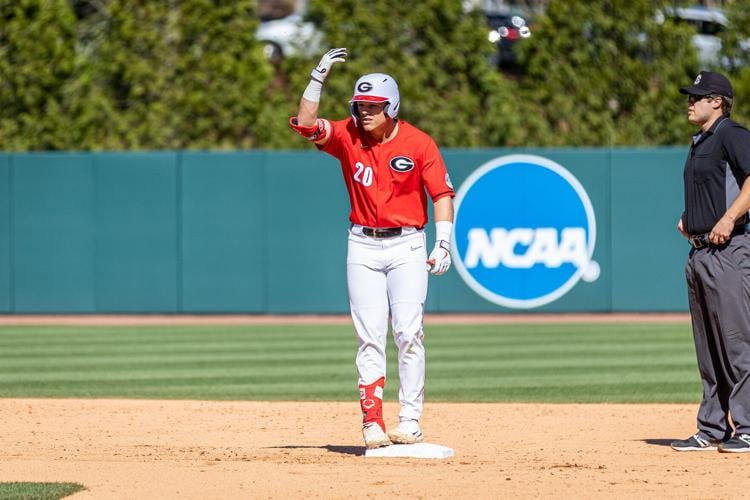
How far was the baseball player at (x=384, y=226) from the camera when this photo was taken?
24.1 ft

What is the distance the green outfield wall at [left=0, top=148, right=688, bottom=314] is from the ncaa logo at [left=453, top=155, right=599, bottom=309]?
7.5 inches

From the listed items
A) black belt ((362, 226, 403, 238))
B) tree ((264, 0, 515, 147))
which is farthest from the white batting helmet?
tree ((264, 0, 515, 147))

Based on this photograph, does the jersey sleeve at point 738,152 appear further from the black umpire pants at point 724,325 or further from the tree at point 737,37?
the tree at point 737,37

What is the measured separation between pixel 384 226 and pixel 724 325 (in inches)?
76.9

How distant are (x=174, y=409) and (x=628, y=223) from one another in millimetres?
10958

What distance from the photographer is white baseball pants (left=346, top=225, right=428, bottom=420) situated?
7371mm

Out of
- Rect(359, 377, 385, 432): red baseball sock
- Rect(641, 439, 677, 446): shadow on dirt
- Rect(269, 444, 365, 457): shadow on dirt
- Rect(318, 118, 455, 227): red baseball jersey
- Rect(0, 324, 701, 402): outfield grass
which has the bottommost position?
Rect(0, 324, 701, 402): outfield grass

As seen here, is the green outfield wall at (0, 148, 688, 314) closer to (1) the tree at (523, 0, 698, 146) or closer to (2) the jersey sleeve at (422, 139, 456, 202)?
(1) the tree at (523, 0, 698, 146)

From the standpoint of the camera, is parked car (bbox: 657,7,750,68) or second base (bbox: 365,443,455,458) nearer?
second base (bbox: 365,443,455,458)

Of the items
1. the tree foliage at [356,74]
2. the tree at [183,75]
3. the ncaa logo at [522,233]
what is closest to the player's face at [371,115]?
the ncaa logo at [522,233]

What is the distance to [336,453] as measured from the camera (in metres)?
7.59

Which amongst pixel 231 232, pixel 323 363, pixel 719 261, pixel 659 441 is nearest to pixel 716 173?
pixel 719 261

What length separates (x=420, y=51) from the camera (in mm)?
23656

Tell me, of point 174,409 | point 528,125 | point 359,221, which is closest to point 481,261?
point 528,125
